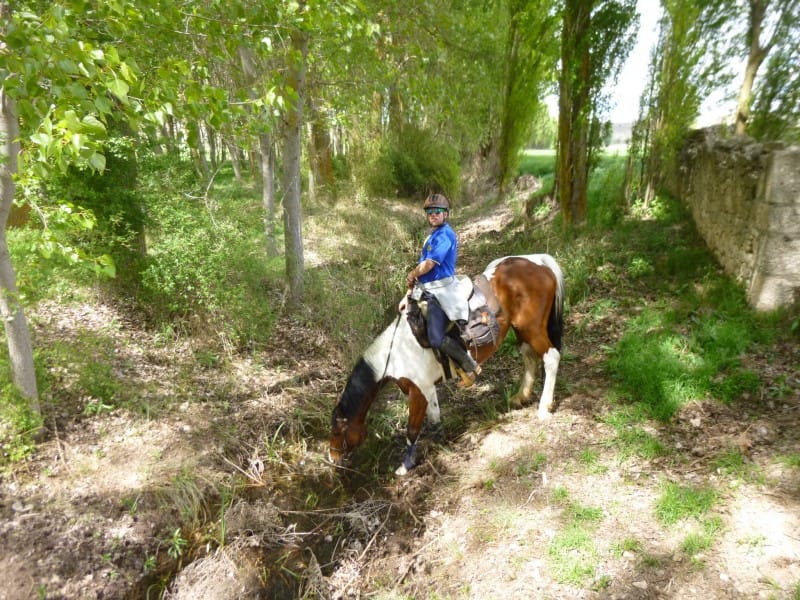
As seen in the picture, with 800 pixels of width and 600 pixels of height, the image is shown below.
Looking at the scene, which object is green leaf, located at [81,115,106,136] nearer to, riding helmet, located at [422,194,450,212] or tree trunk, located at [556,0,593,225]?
riding helmet, located at [422,194,450,212]

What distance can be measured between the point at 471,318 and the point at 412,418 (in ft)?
4.00

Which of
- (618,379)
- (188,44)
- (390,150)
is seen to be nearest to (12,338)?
(188,44)

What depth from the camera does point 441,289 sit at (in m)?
4.18

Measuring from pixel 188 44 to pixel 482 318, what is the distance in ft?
18.8

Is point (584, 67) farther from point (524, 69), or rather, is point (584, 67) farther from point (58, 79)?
point (58, 79)

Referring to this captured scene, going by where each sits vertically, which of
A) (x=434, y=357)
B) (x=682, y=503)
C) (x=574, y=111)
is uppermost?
(x=574, y=111)

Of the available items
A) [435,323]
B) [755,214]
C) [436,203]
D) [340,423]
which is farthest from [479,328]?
[755,214]

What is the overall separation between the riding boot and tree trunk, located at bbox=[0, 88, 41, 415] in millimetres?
3696

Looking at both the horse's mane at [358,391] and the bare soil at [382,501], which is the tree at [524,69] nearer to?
the bare soil at [382,501]

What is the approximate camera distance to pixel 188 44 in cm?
595

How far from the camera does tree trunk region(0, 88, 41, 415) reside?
10.5 ft

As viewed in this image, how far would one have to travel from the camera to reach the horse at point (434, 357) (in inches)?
164

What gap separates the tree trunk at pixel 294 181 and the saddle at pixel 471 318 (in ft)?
10.2

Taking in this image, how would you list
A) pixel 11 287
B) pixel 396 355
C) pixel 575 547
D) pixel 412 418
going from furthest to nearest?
1. pixel 412 418
2. pixel 396 355
3. pixel 11 287
4. pixel 575 547
